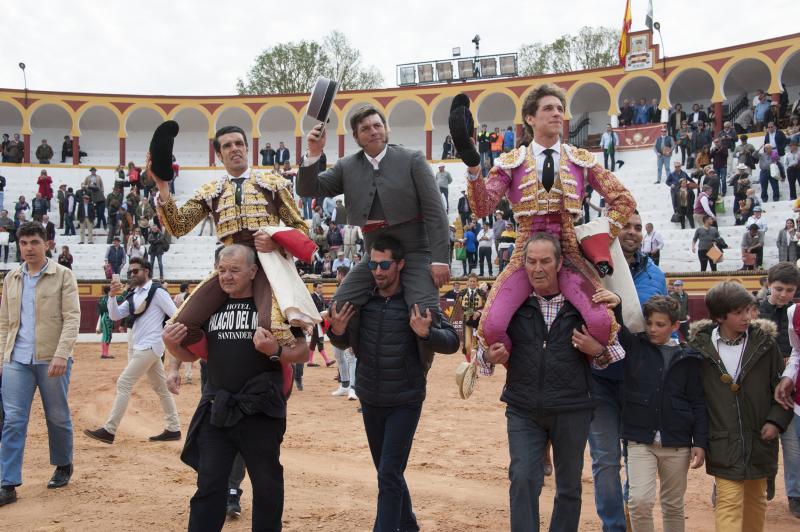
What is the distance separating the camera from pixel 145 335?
8.30m

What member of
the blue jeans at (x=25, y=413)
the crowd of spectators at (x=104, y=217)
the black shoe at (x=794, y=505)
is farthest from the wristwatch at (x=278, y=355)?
the crowd of spectators at (x=104, y=217)

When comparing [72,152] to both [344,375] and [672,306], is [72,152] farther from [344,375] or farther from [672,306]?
[672,306]

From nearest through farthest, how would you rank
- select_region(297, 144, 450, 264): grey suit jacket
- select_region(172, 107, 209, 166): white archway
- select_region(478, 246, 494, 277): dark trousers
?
select_region(297, 144, 450, 264): grey suit jacket
select_region(478, 246, 494, 277): dark trousers
select_region(172, 107, 209, 166): white archway

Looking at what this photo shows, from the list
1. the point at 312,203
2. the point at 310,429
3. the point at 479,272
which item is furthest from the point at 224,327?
the point at 312,203

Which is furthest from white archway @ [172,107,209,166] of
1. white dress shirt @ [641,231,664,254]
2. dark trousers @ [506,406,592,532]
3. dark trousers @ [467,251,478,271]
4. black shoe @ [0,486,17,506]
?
dark trousers @ [506,406,592,532]

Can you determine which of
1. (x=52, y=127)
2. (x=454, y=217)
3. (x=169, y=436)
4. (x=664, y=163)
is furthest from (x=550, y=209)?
(x=52, y=127)

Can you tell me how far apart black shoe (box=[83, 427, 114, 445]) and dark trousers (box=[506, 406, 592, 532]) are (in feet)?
16.9

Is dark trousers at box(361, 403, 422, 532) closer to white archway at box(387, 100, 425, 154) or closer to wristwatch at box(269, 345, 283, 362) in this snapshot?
wristwatch at box(269, 345, 283, 362)

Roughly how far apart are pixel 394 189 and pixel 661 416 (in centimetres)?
208

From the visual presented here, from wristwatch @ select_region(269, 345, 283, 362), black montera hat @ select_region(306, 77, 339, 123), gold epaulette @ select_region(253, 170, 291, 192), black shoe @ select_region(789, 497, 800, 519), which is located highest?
black montera hat @ select_region(306, 77, 339, 123)

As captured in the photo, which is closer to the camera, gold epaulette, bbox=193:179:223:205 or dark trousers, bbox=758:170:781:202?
gold epaulette, bbox=193:179:223:205

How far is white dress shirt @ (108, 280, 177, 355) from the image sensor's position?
8.23m

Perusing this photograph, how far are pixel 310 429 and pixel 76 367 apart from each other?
846cm

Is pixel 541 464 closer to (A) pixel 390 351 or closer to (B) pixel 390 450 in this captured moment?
(B) pixel 390 450
